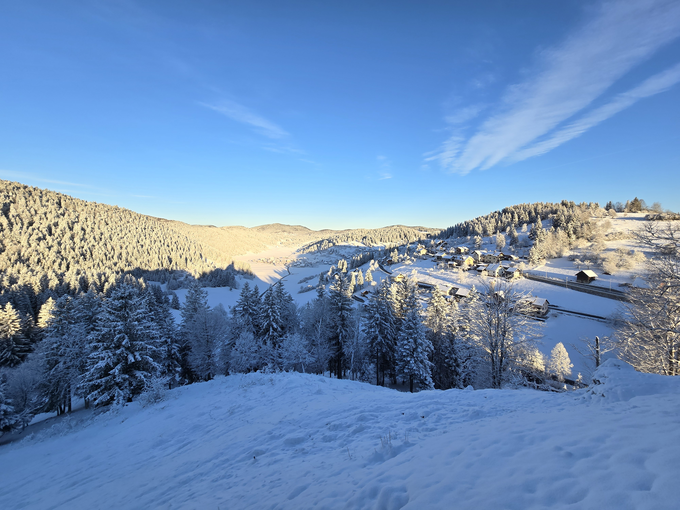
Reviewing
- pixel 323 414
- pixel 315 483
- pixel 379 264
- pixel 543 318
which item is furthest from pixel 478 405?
pixel 379 264

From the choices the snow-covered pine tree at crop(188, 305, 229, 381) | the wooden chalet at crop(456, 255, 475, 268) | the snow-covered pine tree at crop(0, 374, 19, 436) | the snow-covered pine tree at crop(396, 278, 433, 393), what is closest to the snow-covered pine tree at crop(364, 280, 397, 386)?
the snow-covered pine tree at crop(396, 278, 433, 393)

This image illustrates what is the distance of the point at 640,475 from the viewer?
312cm

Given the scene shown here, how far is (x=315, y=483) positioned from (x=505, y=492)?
11.1 feet

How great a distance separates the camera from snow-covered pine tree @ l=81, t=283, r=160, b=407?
17.2 metres

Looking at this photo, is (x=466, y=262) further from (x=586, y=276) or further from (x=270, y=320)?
(x=270, y=320)

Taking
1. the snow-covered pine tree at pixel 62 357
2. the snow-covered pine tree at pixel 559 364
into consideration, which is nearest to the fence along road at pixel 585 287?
the snow-covered pine tree at pixel 559 364

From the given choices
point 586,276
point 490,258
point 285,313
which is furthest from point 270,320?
point 490,258

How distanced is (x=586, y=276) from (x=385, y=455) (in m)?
68.6

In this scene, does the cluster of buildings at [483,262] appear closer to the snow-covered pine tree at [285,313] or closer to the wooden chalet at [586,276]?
the wooden chalet at [586,276]

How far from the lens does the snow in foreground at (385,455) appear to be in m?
3.48

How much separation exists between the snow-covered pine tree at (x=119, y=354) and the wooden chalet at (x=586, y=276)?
2842 inches

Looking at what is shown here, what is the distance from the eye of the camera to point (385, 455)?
5.66 meters

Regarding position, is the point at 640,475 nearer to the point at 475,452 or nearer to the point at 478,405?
the point at 475,452

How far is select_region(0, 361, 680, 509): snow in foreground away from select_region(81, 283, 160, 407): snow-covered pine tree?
4.77 meters
